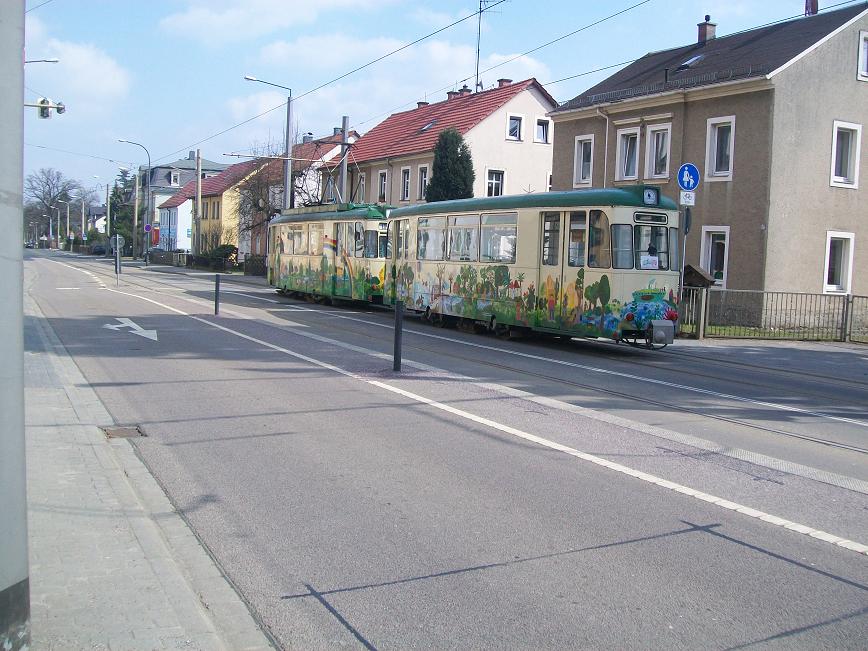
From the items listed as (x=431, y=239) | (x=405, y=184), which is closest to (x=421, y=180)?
(x=405, y=184)

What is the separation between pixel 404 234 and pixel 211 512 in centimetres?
1945

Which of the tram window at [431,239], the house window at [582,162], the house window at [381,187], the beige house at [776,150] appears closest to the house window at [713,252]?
the beige house at [776,150]

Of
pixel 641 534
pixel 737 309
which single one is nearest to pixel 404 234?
pixel 737 309

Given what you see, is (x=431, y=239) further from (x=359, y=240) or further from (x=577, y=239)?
(x=577, y=239)

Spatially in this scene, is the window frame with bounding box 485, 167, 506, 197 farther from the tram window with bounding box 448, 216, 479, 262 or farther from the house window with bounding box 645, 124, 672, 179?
the tram window with bounding box 448, 216, 479, 262

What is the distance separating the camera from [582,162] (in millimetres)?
34719

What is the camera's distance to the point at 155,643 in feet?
13.1

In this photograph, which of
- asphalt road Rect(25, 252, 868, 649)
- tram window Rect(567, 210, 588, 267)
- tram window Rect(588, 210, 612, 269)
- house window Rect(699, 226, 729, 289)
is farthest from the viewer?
house window Rect(699, 226, 729, 289)

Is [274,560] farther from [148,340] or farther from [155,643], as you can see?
[148,340]

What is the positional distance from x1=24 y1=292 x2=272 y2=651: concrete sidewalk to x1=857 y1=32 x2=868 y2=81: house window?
27.3 meters

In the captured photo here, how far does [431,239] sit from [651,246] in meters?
7.61

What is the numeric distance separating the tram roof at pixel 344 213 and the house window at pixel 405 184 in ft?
53.9

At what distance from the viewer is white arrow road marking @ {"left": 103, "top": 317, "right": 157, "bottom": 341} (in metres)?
17.7

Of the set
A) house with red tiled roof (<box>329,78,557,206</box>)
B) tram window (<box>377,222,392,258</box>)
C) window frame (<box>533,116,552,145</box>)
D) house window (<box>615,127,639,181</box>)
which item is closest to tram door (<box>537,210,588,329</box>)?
tram window (<box>377,222,392,258</box>)
